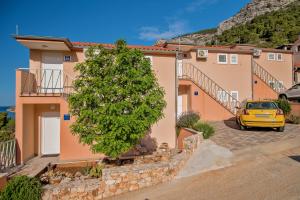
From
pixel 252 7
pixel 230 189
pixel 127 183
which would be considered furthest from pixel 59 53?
pixel 252 7

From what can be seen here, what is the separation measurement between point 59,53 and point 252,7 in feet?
314

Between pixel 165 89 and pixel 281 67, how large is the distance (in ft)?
Result: 50.7

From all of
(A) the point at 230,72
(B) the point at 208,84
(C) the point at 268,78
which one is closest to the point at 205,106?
(B) the point at 208,84

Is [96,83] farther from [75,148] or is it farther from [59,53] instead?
[59,53]

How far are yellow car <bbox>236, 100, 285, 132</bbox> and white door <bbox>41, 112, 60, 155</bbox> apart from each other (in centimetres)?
1063

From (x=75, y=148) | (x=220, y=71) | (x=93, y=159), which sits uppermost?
(x=220, y=71)

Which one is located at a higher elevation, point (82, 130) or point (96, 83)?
point (96, 83)

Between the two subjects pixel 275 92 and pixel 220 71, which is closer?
pixel 220 71

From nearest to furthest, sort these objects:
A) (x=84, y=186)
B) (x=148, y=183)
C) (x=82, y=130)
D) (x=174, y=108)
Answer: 1. (x=84, y=186)
2. (x=148, y=183)
3. (x=82, y=130)
4. (x=174, y=108)

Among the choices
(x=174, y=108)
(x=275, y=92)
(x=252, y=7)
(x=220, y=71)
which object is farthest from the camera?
(x=252, y=7)

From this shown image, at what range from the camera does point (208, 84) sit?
15.6 m

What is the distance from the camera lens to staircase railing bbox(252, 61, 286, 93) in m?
18.2

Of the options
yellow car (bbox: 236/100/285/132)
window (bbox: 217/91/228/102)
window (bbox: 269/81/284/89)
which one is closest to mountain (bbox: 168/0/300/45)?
window (bbox: 269/81/284/89)

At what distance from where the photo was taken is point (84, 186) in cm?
577
